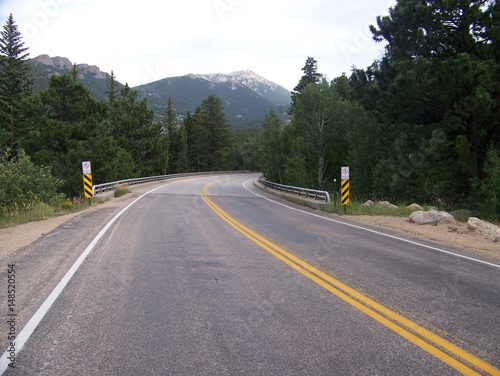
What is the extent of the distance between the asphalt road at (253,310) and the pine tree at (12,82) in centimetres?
3686

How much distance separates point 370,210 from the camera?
16984 mm

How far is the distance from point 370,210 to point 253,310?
13461 mm

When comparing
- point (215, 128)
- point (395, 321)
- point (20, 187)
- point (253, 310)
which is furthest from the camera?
point (215, 128)

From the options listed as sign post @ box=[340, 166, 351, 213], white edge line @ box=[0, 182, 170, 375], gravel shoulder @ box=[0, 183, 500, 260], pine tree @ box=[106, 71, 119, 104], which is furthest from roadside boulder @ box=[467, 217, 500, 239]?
pine tree @ box=[106, 71, 119, 104]

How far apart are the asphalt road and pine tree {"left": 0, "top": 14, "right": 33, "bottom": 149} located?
3686 cm

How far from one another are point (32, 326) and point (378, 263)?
18.5ft

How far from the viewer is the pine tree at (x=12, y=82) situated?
39.2m

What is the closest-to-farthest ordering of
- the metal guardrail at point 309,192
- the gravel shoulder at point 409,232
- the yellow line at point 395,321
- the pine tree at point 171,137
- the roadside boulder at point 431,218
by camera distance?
the yellow line at point 395,321
the gravel shoulder at point 409,232
the roadside boulder at point 431,218
the metal guardrail at point 309,192
the pine tree at point 171,137

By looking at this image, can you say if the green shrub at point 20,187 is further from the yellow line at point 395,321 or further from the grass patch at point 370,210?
the grass patch at point 370,210

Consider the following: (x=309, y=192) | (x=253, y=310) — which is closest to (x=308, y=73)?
(x=309, y=192)

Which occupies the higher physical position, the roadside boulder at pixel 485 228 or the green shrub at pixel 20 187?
the green shrub at pixel 20 187

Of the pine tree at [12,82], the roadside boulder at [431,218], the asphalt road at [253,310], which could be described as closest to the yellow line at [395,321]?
the asphalt road at [253,310]

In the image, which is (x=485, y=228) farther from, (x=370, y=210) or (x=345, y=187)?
(x=345, y=187)

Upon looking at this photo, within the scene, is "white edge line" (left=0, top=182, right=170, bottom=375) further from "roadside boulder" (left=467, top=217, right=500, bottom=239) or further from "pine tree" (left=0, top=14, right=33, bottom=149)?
"pine tree" (left=0, top=14, right=33, bottom=149)
